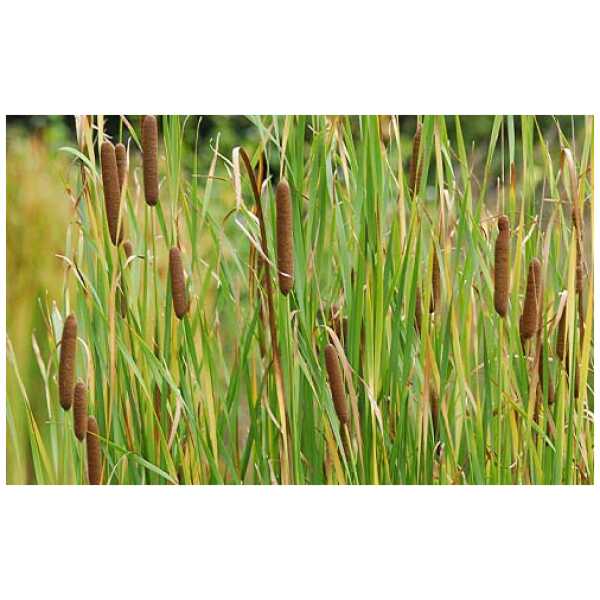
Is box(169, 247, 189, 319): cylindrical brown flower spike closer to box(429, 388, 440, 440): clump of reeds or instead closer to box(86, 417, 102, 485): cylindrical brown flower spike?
box(86, 417, 102, 485): cylindrical brown flower spike

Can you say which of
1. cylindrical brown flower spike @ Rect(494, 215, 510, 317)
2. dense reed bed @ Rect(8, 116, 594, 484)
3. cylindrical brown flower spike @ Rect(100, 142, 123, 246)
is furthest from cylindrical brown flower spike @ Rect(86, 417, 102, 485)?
cylindrical brown flower spike @ Rect(494, 215, 510, 317)

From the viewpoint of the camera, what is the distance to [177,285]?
281 centimetres

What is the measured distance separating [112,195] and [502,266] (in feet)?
3.85

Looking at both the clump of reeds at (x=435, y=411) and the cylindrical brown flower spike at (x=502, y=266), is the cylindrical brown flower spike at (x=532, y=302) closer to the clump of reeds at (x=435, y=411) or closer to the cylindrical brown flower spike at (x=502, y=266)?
the cylindrical brown flower spike at (x=502, y=266)

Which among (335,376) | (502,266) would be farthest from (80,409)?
(502,266)

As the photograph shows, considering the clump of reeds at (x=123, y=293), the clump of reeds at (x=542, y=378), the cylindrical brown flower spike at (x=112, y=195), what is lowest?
the clump of reeds at (x=542, y=378)

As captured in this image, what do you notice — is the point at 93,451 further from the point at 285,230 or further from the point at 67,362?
the point at 285,230

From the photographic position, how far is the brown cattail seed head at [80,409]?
2.85 m

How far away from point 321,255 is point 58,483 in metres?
1.04

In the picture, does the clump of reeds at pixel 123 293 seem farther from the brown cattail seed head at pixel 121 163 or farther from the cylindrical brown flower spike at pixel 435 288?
the cylindrical brown flower spike at pixel 435 288

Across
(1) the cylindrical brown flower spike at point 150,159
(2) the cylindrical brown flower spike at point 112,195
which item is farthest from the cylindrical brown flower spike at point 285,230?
(2) the cylindrical brown flower spike at point 112,195

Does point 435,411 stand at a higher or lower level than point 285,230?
lower

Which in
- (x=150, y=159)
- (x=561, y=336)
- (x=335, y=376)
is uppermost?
(x=150, y=159)

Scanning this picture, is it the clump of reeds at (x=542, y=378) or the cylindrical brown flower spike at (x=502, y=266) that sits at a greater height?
the cylindrical brown flower spike at (x=502, y=266)
